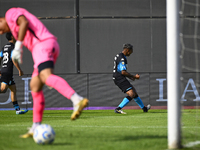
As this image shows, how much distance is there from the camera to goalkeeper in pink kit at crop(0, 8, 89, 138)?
439 cm

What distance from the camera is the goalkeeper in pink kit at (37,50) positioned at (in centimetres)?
439

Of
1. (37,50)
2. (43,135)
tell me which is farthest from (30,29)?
(43,135)

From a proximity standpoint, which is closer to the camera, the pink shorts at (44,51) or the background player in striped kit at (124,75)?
the pink shorts at (44,51)

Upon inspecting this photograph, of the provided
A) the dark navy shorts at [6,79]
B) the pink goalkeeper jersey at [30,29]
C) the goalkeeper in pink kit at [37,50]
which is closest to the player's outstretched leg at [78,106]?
the goalkeeper in pink kit at [37,50]

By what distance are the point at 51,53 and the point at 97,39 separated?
42.9ft

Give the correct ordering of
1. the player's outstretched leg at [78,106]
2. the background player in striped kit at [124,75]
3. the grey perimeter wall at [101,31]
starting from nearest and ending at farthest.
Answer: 1. the player's outstretched leg at [78,106]
2. the background player in striped kit at [124,75]
3. the grey perimeter wall at [101,31]

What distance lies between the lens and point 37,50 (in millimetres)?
4617

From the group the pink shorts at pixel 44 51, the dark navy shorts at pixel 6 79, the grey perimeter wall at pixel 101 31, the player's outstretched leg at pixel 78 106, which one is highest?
the grey perimeter wall at pixel 101 31

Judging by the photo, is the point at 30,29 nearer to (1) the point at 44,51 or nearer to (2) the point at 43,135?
(1) the point at 44,51

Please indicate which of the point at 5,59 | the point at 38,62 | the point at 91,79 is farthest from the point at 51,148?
the point at 91,79

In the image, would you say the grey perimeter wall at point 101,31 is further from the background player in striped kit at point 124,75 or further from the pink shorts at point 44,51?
the pink shorts at point 44,51

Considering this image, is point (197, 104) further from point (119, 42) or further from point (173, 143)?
point (173, 143)

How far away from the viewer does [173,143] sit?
3881 millimetres

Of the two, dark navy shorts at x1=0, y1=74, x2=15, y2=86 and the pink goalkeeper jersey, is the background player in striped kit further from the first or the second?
the pink goalkeeper jersey
